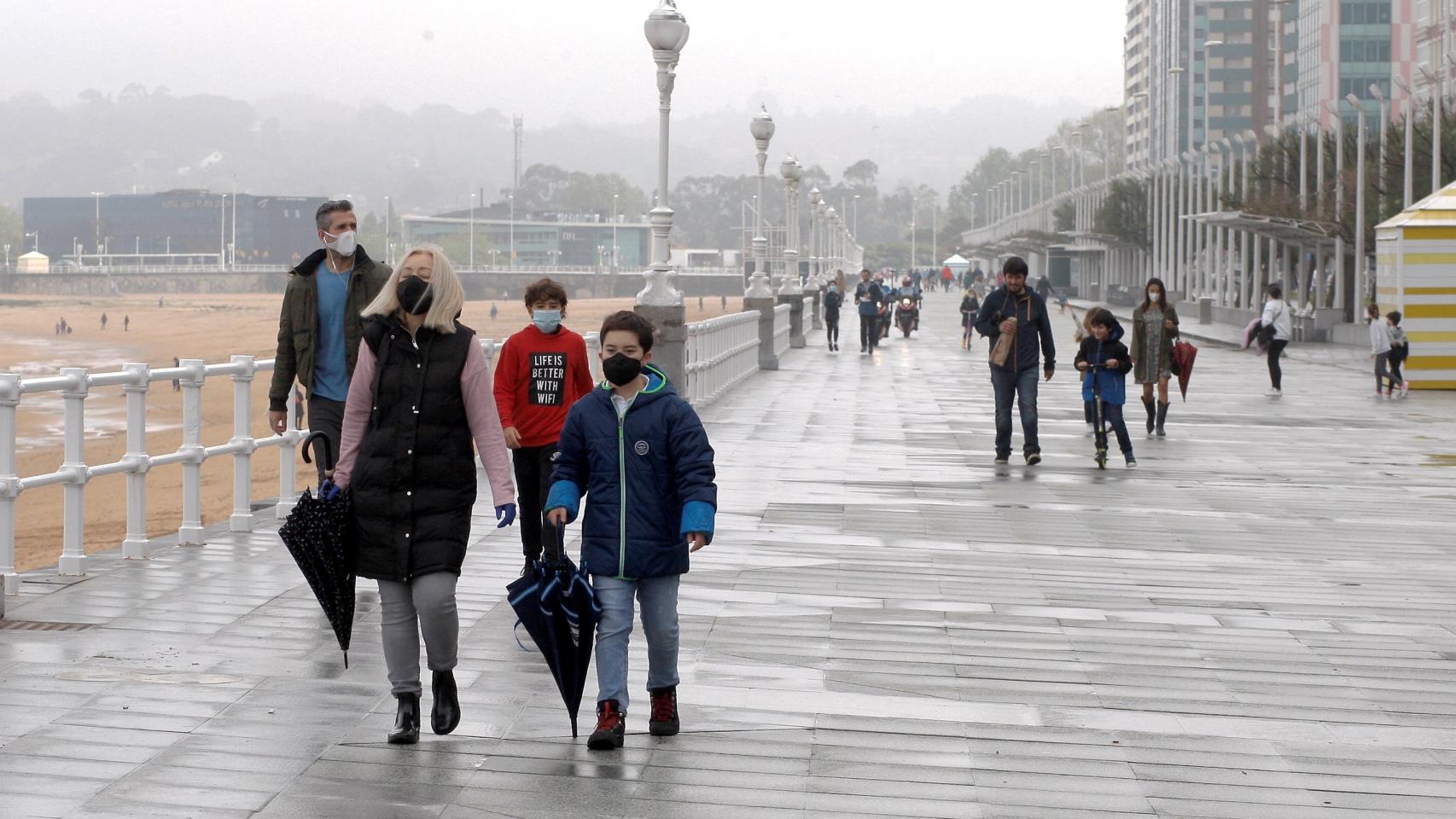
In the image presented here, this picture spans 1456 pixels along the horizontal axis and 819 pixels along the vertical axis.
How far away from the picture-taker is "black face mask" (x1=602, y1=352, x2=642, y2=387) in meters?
5.64

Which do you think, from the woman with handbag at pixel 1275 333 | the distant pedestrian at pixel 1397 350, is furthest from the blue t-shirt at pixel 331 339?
the distant pedestrian at pixel 1397 350

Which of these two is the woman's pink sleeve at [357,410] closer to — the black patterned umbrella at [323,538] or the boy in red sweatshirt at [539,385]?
the black patterned umbrella at [323,538]

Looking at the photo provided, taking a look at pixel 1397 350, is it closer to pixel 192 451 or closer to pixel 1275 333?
pixel 1275 333

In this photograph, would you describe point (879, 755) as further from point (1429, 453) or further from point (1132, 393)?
point (1132, 393)

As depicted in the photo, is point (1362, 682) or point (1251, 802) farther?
point (1362, 682)

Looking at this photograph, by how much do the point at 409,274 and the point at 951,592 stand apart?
12.9 feet

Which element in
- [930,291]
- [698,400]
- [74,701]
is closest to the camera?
[74,701]

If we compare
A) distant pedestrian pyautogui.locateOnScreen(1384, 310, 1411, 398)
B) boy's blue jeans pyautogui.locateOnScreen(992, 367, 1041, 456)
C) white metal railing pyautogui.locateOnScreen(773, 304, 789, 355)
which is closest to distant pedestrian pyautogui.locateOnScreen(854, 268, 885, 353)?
white metal railing pyautogui.locateOnScreen(773, 304, 789, 355)

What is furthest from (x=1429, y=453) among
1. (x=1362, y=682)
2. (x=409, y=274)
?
(x=409, y=274)

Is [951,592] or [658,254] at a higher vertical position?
[658,254]

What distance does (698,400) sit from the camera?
853 inches

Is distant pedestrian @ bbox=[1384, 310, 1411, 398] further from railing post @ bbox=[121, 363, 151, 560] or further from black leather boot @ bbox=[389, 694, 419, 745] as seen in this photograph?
black leather boot @ bbox=[389, 694, 419, 745]

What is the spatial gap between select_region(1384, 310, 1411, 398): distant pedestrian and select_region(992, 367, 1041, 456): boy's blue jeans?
41.7ft

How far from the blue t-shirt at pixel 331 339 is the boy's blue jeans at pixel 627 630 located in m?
2.46
